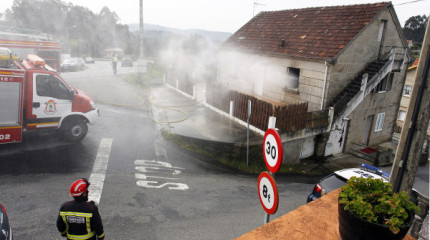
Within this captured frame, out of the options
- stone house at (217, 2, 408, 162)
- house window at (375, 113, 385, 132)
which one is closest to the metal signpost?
stone house at (217, 2, 408, 162)

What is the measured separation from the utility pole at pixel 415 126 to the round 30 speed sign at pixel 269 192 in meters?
1.64

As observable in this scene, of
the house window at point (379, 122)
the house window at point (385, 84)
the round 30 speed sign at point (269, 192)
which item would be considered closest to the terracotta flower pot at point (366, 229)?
the round 30 speed sign at point (269, 192)

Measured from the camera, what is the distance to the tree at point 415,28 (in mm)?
45272

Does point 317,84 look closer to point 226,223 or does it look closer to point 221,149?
point 221,149

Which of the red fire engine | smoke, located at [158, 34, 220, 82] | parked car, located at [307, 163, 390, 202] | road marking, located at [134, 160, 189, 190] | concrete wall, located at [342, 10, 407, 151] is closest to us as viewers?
parked car, located at [307, 163, 390, 202]

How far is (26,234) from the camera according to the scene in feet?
17.0

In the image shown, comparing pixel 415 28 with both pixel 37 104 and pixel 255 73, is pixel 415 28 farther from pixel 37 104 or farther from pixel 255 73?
pixel 37 104

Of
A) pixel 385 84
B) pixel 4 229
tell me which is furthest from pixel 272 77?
pixel 4 229

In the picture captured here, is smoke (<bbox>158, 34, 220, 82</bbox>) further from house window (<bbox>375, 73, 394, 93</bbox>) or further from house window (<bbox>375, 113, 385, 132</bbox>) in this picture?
house window (<bbox>375, 113, 385, 132</bbox>)

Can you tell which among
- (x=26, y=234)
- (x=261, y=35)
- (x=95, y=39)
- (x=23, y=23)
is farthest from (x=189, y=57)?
(x=95, y=39)

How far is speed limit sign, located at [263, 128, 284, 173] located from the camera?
3.44 metres

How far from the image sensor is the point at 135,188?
24.0 ft

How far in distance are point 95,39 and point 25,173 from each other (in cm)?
4380

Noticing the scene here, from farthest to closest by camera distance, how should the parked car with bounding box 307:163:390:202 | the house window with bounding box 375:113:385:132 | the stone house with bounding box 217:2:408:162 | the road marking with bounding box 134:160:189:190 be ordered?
the house window with bounding box 375:113:385:132, the stone house with bounding box 217:2:408:162, the road marking with bounding box 134:160:189:190, the parked car with bounding box 307:163:390:202
